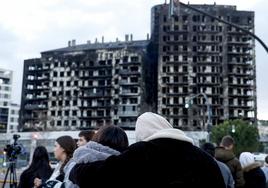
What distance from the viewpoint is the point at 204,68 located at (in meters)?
90.5

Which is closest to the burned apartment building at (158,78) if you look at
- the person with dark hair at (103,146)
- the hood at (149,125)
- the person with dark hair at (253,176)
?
the person with dark hair at (253,176)

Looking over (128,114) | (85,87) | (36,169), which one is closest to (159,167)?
(36,169)

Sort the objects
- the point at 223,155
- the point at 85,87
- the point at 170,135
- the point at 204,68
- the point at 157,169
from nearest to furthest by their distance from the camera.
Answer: the point at 157,169 → the point at 170,135 → the point at 223,155 → the point at 204,68 → the point at 85,87

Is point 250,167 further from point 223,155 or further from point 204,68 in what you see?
point 204,68

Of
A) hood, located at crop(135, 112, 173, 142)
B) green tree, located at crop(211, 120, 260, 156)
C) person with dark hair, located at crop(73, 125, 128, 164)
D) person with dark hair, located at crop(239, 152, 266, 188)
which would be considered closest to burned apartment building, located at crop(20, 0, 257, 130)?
green tree, located at crop(211, 120, 260, 156)

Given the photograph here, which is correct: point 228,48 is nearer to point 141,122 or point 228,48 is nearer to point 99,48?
point 99,48

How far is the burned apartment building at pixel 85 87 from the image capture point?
8869 centimetres

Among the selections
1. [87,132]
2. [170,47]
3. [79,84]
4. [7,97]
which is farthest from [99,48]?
[87,132]

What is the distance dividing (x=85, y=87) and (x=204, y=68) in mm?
24987

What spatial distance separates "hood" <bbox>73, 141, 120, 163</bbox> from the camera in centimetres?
319

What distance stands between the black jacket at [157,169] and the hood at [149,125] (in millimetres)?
204

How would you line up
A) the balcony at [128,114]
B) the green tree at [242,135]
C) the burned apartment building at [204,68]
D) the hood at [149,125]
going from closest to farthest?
the hood at [149,125]
the green tree at [242,135]
the balcony at [128,114]
the burned apartment building at [204,68]

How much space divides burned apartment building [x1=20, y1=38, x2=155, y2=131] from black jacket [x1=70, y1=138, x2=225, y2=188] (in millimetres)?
83107

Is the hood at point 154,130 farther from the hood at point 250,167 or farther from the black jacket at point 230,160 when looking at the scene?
the hood at point 250,167
